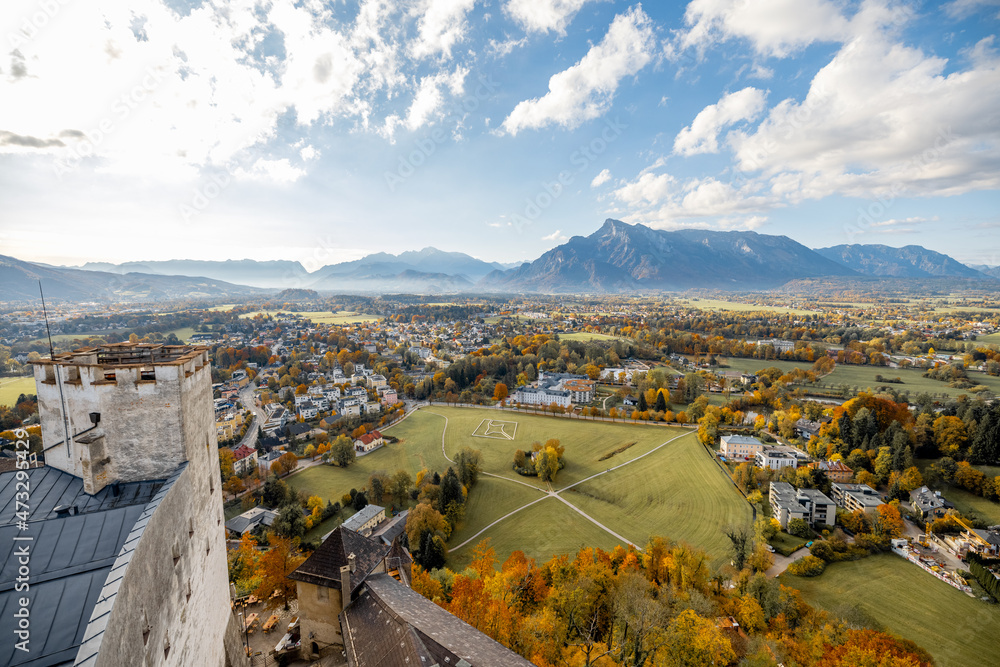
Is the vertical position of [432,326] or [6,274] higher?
[6,274]

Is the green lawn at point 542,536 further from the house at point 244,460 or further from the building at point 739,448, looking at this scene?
the house at point 244,460

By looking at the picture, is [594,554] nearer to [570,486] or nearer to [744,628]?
[744,628]

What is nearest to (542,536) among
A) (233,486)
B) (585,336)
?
(233,486)

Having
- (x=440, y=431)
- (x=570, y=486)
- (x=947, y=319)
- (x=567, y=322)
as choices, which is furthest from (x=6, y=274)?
(x=947, y=319)

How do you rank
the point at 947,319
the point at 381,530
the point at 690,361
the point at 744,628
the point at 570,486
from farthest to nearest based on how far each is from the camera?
the point at 947,319, the point at 690,361, the point at 570,486, the point at 381,530, the point at 744,628

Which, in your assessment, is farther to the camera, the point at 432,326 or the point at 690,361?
the point at 432,326

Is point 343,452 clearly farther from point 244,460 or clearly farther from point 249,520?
point 249,520
